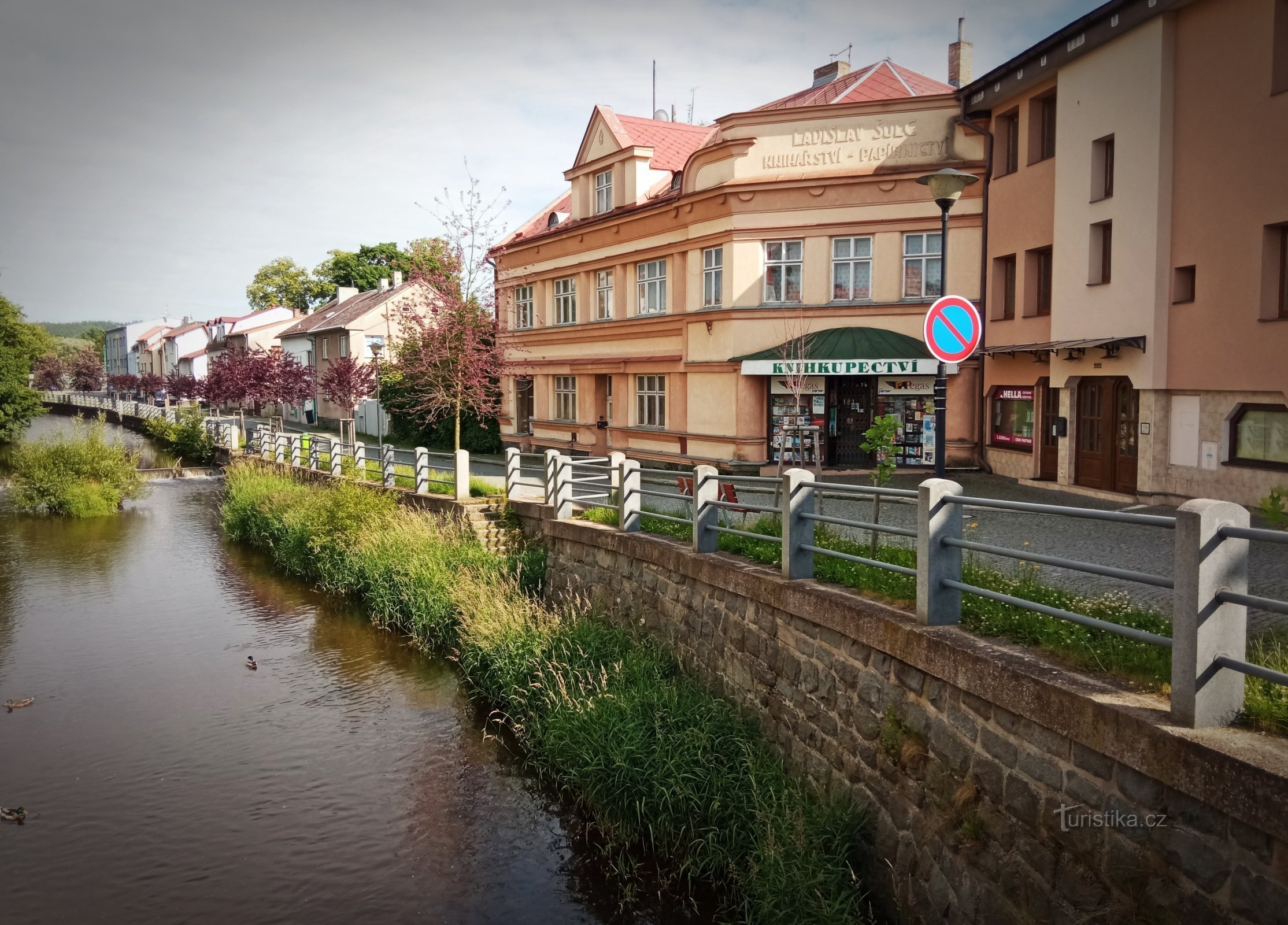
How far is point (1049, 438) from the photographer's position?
19656 mm

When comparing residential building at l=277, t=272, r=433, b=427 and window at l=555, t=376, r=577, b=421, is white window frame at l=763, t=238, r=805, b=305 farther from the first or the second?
residential building at l=277, t=272, r=433, b=427

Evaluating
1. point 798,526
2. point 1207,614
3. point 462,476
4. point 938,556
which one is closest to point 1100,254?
point 462,476

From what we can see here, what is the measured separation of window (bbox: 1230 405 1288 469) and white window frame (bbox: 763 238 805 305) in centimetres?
994

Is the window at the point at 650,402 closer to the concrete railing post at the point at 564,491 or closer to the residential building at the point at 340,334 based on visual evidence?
the concrete railing post at the point at 564,491

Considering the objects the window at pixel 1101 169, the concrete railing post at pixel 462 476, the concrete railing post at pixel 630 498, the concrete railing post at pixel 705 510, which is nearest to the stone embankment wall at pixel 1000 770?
the concrete railing post at pixel 705 510

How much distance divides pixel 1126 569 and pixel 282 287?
8711 cm

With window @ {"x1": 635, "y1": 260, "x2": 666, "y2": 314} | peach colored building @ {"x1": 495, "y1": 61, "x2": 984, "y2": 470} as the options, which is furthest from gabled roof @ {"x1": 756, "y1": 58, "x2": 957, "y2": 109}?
window @ {"x1": 635, "y1": 260, "x2": 666, "y2": 314}

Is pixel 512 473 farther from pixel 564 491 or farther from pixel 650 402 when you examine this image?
pixel 650 402

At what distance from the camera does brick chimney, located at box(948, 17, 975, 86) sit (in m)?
26.6

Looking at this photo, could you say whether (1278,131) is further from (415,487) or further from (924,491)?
(415,487)

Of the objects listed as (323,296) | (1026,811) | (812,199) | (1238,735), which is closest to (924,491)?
(1026,811)

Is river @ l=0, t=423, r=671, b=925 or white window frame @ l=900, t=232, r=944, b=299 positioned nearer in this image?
river @ l=0, t=423, r=671, b=925

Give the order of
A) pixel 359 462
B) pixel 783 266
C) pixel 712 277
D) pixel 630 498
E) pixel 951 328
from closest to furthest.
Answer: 1. pixel 951 328
2. pixel 630 498
3. pixel 359 462
4. pixel 783 266
5. pixel 712 277

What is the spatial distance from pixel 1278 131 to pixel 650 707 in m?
12.0
